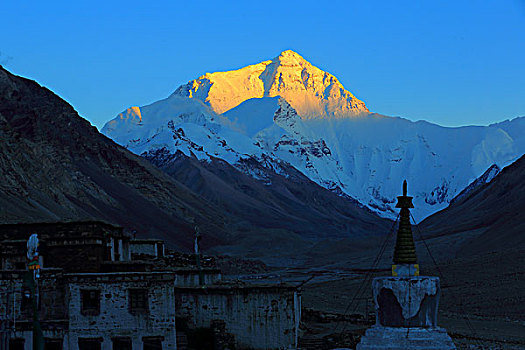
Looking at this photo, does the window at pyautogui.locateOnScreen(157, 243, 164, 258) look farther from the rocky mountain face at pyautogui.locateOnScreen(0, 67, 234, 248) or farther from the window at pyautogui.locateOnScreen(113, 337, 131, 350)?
the rocky mountain face at pyautogui.locateOnScreen(0, 67, 234, 248)

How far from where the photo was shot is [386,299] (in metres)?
14.5

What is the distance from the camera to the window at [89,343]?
23297 millimetres

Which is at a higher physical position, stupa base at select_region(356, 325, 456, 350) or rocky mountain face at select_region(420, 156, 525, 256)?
rocky mountain face at select_region(420, 156, 525, 256)

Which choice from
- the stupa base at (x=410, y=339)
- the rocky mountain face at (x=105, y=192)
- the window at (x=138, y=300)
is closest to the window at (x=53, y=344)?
the window at (x=138, y=300)

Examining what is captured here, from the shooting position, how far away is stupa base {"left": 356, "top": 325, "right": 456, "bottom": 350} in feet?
46.7

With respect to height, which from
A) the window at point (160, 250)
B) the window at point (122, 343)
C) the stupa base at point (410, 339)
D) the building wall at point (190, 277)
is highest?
the window at point (160, 250)

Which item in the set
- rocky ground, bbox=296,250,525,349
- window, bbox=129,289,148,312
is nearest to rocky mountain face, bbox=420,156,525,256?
rocky ground, bbox=296,250,525,349

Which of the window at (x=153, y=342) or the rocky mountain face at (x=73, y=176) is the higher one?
the rocky mountain face at (x=73, y=176)

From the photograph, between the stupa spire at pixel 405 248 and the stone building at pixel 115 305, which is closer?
the stupa spire at pixel 405 248

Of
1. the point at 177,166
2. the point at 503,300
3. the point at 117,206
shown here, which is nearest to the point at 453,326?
the point at 503,300

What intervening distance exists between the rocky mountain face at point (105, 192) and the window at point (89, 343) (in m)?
36.8

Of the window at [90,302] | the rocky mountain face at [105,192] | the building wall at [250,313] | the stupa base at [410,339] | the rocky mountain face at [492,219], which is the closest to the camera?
the stupa base at [410,339]

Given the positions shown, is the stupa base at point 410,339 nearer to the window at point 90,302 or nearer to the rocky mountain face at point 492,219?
the window at point 90,302

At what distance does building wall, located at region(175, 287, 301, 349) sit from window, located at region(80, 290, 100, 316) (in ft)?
9.85
